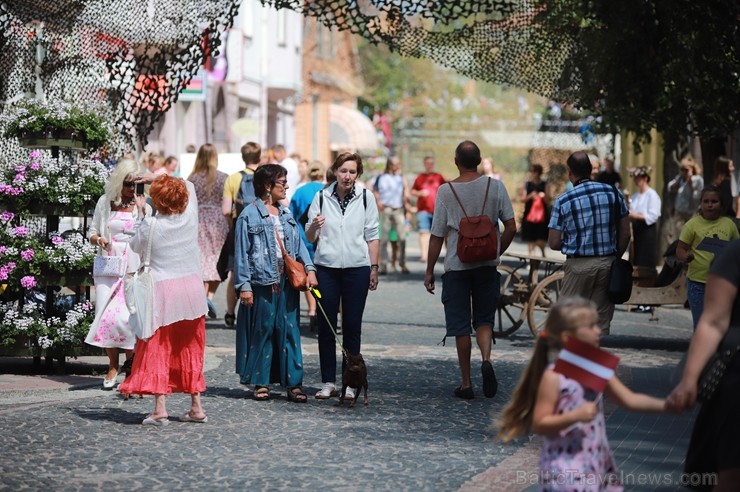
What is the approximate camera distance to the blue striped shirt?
1045 cm

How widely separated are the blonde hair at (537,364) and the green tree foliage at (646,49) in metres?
6.72

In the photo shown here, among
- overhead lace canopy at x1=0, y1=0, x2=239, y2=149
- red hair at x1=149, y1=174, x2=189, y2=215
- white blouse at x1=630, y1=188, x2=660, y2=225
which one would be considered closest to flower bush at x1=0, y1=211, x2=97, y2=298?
overhead lace canopy at x1=0, y1=0, x2=239, y2=149

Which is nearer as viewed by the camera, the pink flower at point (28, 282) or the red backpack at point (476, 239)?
the red backpack at point (476, 239)

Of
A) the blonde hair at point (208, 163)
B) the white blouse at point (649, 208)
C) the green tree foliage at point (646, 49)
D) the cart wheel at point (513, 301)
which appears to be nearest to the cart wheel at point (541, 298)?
the cart wheel at point (513, 301)

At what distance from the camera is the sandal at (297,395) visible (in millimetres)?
9797

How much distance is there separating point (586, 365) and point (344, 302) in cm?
515

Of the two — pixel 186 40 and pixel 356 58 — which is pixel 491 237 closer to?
pixel 186 40

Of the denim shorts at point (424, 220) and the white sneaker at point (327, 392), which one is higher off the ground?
the denim shorts at point (424, 220)

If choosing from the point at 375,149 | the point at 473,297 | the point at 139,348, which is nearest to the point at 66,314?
the point at 139,348

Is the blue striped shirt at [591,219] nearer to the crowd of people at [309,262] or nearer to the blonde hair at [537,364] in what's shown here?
the crowd of people at [309,262]

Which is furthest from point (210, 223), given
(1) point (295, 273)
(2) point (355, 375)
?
(2) point (355, 375)

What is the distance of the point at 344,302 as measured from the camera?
10078mm

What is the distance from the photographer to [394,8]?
11.5 m

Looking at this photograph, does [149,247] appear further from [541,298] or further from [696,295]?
[541,298]
